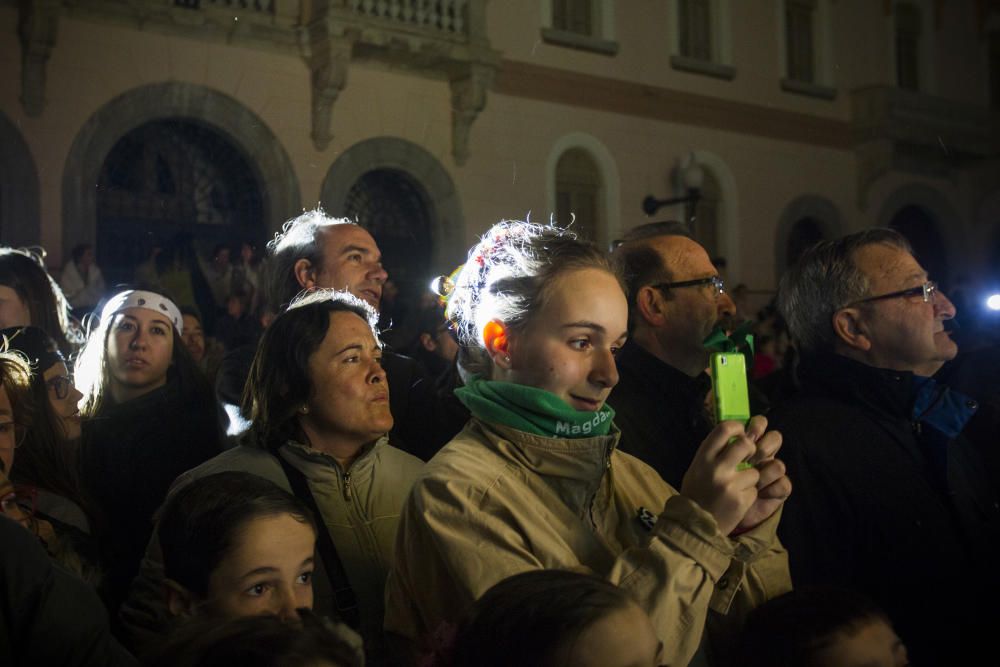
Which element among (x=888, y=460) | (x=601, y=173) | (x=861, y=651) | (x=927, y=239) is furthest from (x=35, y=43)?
(x=927, y=239)

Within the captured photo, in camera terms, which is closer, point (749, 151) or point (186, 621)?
point (186, 621)

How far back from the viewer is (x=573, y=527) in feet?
5.81

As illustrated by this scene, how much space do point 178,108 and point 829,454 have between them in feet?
24.6

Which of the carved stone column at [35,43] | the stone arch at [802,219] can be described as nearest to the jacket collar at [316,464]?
the carved stone column at [35,43]

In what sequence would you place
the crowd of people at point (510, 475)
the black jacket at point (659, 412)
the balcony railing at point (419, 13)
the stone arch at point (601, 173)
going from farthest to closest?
the stone arch at point (601, 173)
the balcony railing at point (419, 13)
the black jacket at point (659, 412)
the crowd of people at point (510, 475)

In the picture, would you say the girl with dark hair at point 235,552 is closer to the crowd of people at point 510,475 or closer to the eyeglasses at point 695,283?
the crowd of people at point 510,475

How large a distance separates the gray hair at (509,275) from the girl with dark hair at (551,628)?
555 mm

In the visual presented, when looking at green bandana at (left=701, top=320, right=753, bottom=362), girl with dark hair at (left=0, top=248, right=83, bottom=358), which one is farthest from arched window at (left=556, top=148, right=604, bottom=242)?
green bandana at (left=701, top=320, right=753, bottom=362)

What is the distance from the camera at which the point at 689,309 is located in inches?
115

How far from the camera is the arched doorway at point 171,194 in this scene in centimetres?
864

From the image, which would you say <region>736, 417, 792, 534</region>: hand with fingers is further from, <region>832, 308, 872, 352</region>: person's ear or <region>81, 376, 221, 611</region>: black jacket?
<region>81, 376, 221, 611</region>: black jacket

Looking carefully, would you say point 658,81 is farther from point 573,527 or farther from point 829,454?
point 573,527

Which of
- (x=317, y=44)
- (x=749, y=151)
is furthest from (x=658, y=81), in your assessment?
(x=317, y=44)

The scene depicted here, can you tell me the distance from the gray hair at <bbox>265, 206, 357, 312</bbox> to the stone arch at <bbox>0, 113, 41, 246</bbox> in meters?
5.32
